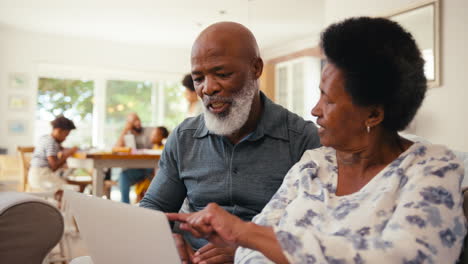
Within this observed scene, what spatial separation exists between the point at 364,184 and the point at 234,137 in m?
0.58

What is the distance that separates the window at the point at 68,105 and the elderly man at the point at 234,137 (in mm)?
6839

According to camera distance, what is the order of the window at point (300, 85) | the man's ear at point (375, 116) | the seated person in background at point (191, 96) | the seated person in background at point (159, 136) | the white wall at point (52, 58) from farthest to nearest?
the window at point (300, 85) < the white wall at point (52, 58) < the seated person in background at point (159, 136) < the seated person in background at point (191, 96) < the man's ear at point (375, 116)

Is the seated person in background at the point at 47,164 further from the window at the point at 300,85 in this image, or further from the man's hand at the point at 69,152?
the window at the point at 300,85

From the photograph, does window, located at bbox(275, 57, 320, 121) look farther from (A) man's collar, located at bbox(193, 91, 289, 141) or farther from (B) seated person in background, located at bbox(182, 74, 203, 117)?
(A) man's collar, located at bbox(193, 91, 289, 141)

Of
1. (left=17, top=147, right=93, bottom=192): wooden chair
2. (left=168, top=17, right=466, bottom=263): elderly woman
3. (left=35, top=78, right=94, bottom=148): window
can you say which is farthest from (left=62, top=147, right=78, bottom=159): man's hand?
(left=168, top=17, right=466, bottom=263): elderly woman

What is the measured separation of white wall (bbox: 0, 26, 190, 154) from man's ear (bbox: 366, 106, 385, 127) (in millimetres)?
7678

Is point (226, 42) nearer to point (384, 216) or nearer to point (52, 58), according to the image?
point (384, 216)

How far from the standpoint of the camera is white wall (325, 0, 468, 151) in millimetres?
3340

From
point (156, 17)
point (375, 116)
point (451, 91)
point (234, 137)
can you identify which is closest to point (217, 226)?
point (375, 116)

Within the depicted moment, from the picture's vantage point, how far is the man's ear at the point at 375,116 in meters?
1.00

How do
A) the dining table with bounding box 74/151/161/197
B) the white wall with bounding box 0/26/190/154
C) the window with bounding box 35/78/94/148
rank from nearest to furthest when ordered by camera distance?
the dining table with bounding box 74/151/161/197 < the white wall with bounding box 0/26/190/154 < the window with bounding box 35/78/94/148

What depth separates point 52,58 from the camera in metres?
7.85

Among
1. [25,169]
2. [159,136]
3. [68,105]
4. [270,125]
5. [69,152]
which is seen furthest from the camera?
[68,105]

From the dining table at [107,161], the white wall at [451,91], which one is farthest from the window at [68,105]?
the white wall at [451,91]
